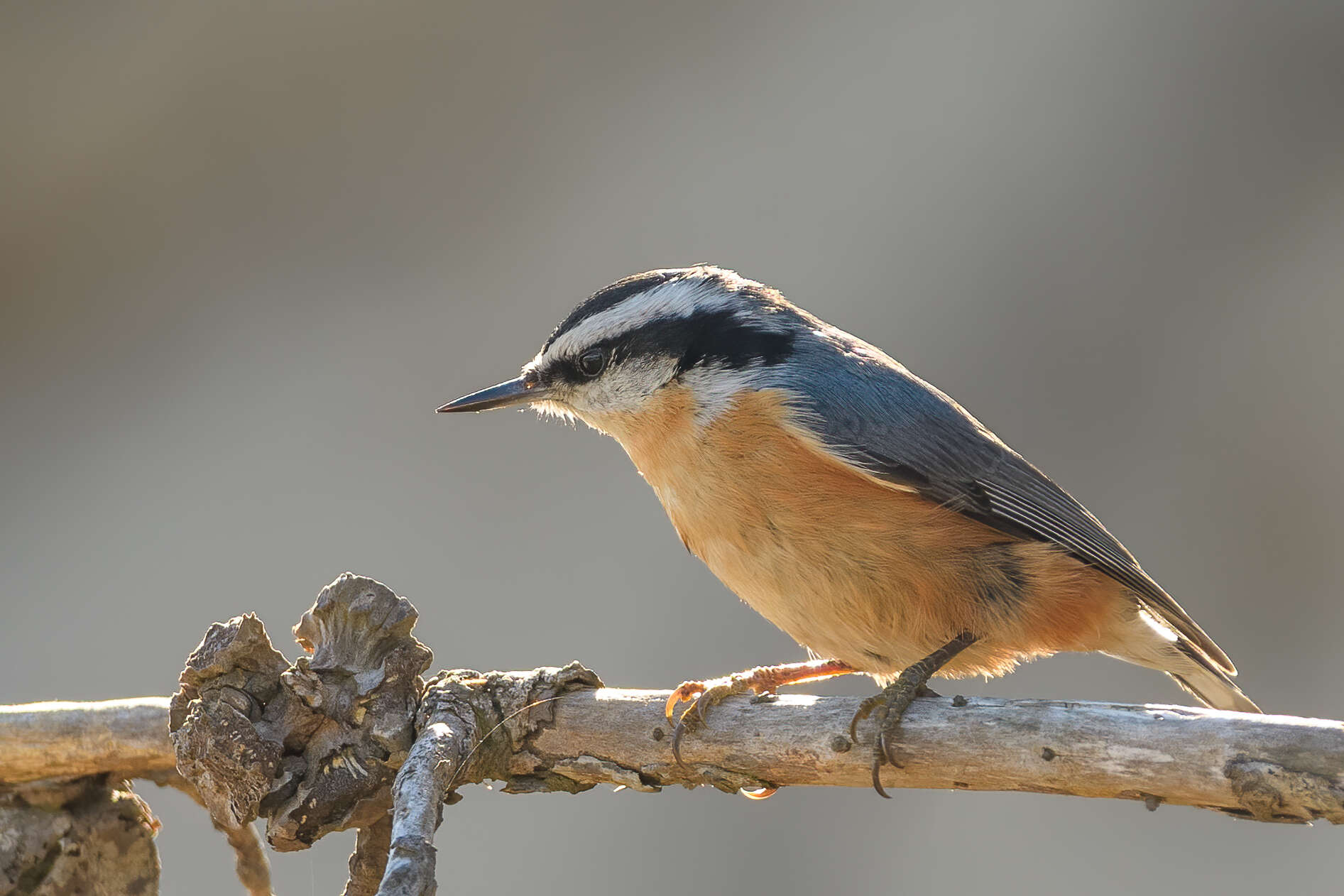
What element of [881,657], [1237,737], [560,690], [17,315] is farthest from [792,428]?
[17,315]

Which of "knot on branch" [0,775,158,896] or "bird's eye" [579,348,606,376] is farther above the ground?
"bird's eye" [579,348,606,376]

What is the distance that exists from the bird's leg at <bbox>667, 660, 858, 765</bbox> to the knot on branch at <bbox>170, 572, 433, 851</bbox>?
0.39m

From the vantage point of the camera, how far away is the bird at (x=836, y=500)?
69.3 inches

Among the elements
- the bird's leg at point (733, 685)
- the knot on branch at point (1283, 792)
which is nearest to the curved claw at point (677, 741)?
the bird's leg at point (733, 685)

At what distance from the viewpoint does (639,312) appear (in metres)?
2.01

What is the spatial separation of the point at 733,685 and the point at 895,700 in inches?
15.7

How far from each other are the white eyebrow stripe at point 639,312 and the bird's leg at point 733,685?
2.16 ft

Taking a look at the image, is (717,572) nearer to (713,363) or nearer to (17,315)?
(713,363)

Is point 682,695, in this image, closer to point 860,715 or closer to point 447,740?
point 860,715

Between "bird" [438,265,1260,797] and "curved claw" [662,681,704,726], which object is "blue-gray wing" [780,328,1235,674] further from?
"curved claw" [662,681,704,726]

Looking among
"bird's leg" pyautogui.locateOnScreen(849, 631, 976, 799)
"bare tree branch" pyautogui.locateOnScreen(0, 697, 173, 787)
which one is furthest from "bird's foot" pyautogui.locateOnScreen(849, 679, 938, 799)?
"bare tree branch" pyautogui.locateOnScreen(0, 697, 173, 787)

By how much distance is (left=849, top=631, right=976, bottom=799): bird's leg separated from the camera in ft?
4.83

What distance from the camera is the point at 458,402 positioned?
2.05 m

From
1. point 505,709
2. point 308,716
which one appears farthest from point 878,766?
point 308,716
